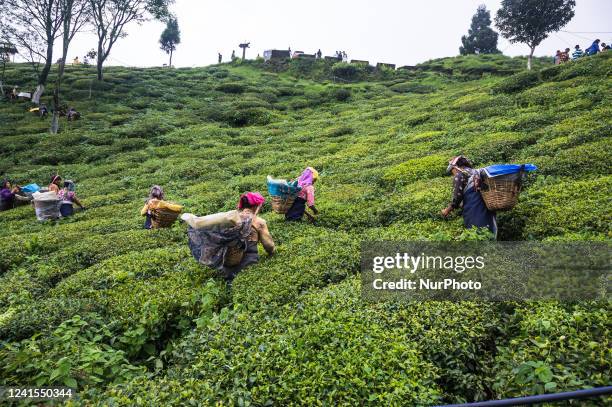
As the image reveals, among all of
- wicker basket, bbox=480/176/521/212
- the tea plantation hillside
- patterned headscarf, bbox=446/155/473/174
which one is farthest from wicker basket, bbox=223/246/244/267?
patterned headscarf, bbox=446/155/473/174

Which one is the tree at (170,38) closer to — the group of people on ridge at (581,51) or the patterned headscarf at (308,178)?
the group of people on ridge at (581,51)

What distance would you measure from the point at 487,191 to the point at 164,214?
8.32 meters

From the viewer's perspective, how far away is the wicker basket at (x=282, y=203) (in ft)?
33.8

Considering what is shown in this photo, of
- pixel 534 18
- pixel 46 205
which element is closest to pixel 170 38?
pixel 534 18

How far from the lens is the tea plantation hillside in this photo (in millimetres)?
4539

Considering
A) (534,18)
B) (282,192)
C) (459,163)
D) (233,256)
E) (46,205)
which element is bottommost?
(46,205)

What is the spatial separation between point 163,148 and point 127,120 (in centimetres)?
1009

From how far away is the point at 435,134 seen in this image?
1886 cm

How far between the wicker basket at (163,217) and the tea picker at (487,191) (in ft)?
24.1

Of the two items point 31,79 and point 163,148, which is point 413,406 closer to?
point 163,148

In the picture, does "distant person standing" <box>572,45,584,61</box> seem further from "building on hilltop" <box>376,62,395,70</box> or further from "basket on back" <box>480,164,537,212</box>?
"basket on back" <box>480,164,537,212</box>

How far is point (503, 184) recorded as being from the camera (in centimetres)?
740

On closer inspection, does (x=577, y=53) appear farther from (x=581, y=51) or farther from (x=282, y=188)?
(x=282, y=188)

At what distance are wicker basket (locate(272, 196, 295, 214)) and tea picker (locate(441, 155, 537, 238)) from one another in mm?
3812
